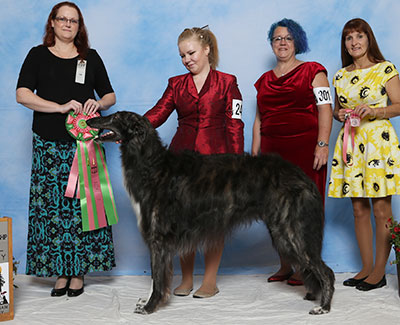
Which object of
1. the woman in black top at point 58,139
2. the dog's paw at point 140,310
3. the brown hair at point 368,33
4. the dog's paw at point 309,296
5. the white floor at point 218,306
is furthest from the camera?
the brown hair at point 368,33

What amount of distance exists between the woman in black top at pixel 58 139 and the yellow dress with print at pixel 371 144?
6.69ft

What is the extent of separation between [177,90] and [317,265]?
5.61ft

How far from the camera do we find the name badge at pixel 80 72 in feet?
12.0

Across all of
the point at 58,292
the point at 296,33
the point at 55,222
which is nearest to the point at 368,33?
the point at 296,33

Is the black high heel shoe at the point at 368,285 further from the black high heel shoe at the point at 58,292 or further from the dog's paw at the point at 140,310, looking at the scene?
the black high heel shoe at the point at 58,292

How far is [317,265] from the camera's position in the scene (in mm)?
3203

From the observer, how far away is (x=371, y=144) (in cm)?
373

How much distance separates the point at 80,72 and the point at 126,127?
0.78 m

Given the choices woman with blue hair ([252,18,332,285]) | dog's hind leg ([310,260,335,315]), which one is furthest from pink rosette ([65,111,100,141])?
dog's hind leg ([310,260,335,315])

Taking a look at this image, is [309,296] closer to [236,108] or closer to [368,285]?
[368,285]

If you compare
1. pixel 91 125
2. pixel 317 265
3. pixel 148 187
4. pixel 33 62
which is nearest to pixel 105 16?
pixel 33 62

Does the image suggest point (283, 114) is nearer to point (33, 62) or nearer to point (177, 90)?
point (177, 90)

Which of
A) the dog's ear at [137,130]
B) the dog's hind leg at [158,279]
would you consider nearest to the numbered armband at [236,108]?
the dog's ear at [137,130]

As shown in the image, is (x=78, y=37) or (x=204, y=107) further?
(x=78, y=37)
